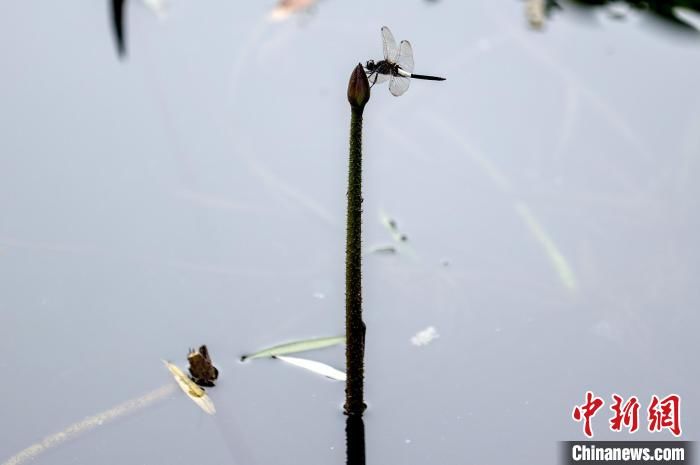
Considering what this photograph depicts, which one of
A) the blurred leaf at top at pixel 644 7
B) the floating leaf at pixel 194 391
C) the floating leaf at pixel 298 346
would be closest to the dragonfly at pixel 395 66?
the floating leaf at pixel 298 346

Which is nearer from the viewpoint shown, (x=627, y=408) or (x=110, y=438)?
(x=110, y=438)

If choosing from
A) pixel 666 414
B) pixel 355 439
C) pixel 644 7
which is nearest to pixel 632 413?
pixel 666 414

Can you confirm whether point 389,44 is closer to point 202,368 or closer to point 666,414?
point 202,368

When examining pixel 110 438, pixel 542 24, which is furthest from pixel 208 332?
pixel 542 24

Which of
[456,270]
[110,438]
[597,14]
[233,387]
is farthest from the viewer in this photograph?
[597,14]

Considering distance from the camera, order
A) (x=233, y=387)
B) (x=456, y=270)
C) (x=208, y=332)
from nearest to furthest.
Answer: (x=233, y=387)
(x=208, y=332)
(x=456, y=270)

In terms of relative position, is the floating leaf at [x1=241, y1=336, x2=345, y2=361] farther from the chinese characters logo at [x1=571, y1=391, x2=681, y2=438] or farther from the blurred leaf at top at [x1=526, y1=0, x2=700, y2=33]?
the blurred leaf at top at [x1=526, y1=0, x2=700, y2=33]

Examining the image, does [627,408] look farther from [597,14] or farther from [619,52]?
[597,14]

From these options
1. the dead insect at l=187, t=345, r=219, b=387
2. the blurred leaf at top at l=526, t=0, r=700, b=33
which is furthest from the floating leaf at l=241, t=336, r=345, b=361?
the blurred leaf at top at l=526, t=0, r=700, b=33
